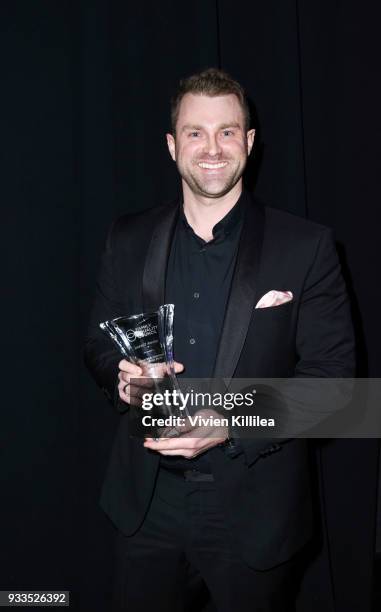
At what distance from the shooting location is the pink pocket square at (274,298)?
4.75ft

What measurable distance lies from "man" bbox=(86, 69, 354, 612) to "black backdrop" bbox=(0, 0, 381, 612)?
0.42m

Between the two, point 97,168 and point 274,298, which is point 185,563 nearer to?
point 274,298

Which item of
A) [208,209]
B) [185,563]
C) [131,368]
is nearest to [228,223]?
[208,209]

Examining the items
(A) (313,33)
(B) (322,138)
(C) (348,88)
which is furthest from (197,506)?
(A) (313,33)

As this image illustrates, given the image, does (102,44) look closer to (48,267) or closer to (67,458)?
(48,267)

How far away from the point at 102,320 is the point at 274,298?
45 centimetres

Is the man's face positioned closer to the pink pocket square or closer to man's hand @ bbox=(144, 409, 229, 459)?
the pink pocket square

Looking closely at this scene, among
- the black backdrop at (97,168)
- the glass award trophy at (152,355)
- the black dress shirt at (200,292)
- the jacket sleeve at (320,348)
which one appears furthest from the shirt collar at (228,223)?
the black backdrop at (97,168)

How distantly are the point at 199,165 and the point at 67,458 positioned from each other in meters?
1.09

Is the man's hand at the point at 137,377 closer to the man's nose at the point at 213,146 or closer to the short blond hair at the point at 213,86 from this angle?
the man's nose at the point at 213,146

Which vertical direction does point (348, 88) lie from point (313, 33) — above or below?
below

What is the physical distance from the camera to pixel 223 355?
4.58ft

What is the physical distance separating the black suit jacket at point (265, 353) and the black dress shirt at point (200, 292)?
1.4 inches

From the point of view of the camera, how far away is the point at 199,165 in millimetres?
1487
